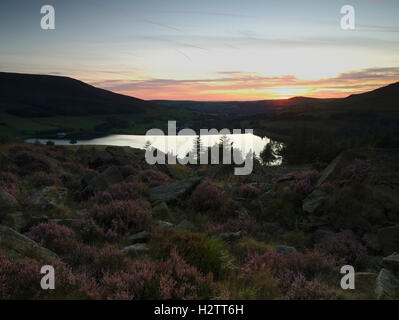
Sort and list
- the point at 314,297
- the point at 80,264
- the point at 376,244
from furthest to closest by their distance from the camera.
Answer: the point at 376,244
the point at 80,264
the point at 314,297

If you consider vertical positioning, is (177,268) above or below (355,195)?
below

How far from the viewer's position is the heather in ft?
14.4

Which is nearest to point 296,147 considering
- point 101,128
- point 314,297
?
point 314,297

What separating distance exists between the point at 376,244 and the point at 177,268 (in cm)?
620

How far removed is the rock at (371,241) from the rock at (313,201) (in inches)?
70.5

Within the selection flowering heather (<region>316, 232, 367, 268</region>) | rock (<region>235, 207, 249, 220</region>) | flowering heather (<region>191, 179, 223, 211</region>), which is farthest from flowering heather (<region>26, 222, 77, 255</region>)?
flowering heather (<region>316, 232, 367, 268</region>)

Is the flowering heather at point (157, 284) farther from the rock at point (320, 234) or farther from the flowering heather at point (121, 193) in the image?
the flowering heather at point (121, 193)

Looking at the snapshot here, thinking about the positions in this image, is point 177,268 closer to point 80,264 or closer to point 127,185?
point 80,264

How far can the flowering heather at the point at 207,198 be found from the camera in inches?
411

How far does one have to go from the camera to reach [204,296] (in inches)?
167

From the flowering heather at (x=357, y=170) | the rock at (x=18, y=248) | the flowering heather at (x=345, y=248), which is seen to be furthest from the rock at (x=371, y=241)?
the rock at (x=18, y=248)

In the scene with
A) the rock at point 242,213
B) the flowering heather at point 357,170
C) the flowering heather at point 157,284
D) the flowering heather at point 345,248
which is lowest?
the flowering heather at point 345,248
